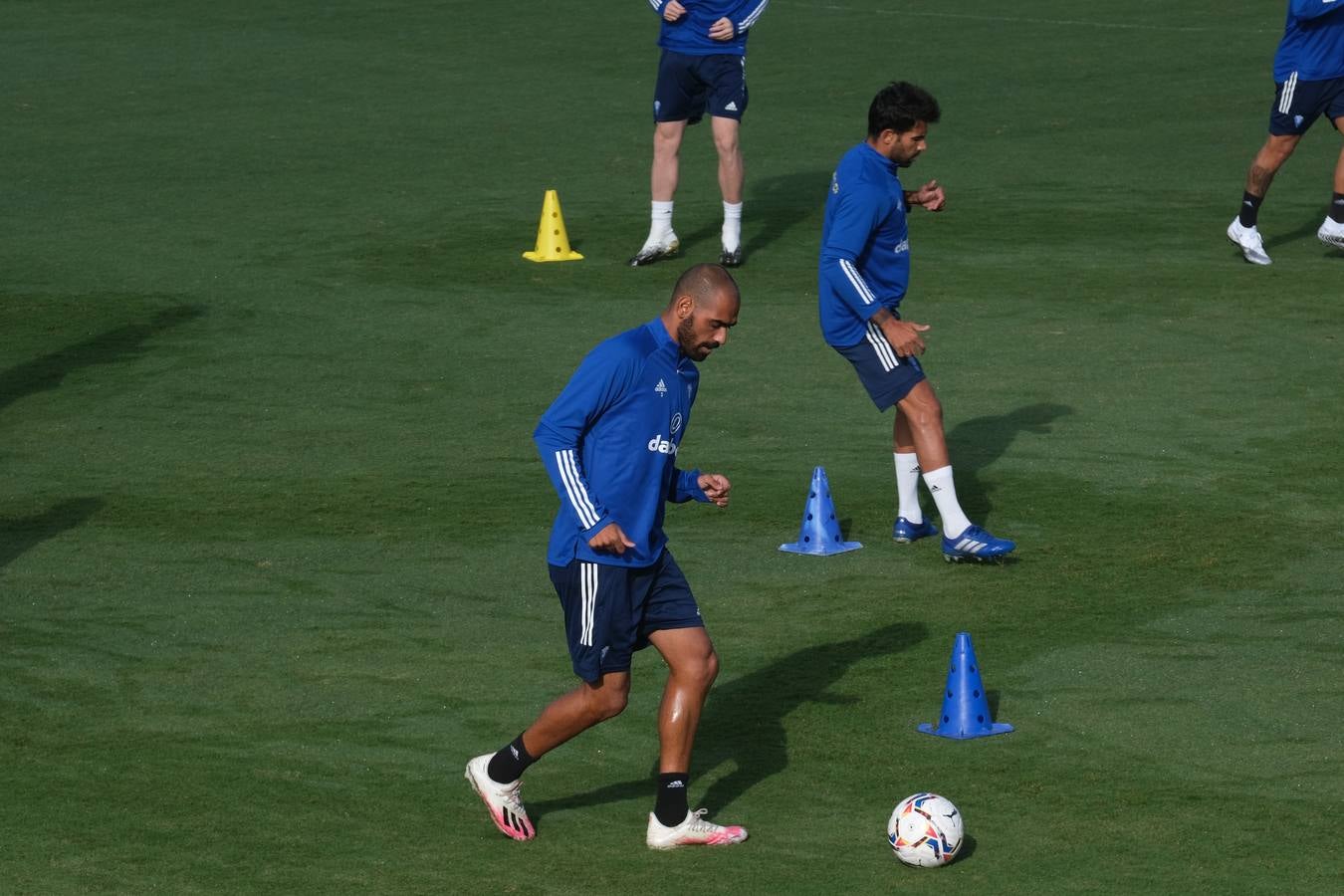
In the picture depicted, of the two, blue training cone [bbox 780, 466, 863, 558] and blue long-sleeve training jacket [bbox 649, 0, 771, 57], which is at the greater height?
blue long-sleeve training jacket [bbox 649, 0, 771, 57]

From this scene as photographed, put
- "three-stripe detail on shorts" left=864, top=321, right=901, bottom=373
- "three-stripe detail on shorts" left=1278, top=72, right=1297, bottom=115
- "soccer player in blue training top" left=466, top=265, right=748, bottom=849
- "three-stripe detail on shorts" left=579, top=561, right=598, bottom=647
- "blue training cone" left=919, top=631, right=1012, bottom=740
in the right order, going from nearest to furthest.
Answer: "soccer player in blue training top" left=466, top=265, right=748, bottom=849, "three-stripe detail on shorts" left=579, top=561, right=598, bottom=647, "blue training cone" left=919, top=631, right=1012, bottom=740, "three-stripe detail on shorts" left=864, top=321, right=901, bottom=373, "three-stripe detail on shorts" left=1278, top=72, right=1297, bottom=115

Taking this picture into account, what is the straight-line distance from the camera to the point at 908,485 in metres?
9.93

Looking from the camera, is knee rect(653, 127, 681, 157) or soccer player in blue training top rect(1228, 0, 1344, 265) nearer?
soccer player in blue training top rect(1228, 0, 1344, 265)

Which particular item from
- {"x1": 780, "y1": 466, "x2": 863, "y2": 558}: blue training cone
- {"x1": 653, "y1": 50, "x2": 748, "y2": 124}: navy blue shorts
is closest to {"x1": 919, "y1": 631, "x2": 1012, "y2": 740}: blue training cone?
{"x1": 780, "y1": 466, "x2": 863, "y2": 558}: blue training cone

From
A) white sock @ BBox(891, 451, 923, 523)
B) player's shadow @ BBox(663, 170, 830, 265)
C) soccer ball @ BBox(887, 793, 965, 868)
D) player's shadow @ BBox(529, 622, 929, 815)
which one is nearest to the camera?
soccer ball @ BBox(887, 793, 965, 868)

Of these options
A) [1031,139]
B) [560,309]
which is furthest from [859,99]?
[560,309]

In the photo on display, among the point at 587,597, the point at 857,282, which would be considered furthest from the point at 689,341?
the point at 857,282

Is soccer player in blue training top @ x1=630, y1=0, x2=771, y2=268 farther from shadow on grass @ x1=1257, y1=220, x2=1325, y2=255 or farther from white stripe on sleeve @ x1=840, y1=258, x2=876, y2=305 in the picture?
white stripe on sleeve @ x1=840, y1=258, x2=876, y2=305

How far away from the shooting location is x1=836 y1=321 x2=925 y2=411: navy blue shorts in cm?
960

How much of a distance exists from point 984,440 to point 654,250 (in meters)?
4.59

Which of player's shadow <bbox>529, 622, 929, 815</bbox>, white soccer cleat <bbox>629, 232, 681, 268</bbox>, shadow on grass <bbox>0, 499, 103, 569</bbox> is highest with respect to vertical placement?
player's shadow <bbox>529, 622, 929, 815</bbox>

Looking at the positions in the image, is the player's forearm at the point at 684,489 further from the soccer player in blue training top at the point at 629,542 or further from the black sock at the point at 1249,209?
the black sock at the point at 1249,209

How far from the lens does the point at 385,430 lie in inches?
462

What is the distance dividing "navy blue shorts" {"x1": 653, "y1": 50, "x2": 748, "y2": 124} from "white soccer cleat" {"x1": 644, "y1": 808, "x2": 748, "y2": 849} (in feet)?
28.9
